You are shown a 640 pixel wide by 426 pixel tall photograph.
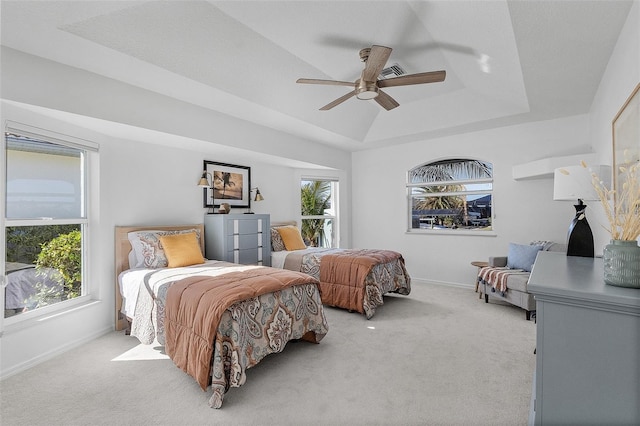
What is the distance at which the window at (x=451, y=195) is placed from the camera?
4914mm

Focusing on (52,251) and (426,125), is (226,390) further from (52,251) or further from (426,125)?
(426,125)

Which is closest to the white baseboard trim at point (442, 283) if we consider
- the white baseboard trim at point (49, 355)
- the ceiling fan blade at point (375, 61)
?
the ceiling fan blade at point (375, 61)

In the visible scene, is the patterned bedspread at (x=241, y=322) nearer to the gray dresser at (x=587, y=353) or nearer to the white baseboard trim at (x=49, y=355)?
the white baseboard trim at (x=49, y=355)

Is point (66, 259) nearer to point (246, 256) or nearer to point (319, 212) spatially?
point (246, 256)

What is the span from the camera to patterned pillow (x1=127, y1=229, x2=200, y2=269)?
10.8ft

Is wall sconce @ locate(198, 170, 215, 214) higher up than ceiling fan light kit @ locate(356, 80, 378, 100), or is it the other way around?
ceiling fan light kit @ locate(356, 80, 378, 100)

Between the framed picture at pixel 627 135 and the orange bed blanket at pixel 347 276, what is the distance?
232cm

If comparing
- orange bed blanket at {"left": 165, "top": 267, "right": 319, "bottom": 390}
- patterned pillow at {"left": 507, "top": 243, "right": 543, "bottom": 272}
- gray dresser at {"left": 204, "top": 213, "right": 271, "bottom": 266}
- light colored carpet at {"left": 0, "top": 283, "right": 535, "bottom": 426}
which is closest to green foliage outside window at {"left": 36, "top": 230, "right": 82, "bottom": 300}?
light colored carpet at {"left": 0, "top": 283, "right": 535, "bottom": 426}

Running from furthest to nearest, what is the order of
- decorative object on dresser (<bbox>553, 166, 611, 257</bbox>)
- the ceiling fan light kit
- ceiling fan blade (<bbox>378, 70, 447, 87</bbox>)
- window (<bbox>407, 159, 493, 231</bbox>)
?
window (<bbox>407, 159, 493, 231</bbox>), the ceiling fan light kit, ceiling fan blade (<bbox>378, 70, 447, 87</bbox>), decorative object on dresser (<bbox>553, 166, 611, 257</bbox>)

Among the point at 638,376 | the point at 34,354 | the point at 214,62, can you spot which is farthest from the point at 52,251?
the point at 638,376

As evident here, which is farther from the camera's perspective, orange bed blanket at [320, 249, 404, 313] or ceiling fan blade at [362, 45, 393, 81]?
orange bed blanket at [320, 249, 404, 313]

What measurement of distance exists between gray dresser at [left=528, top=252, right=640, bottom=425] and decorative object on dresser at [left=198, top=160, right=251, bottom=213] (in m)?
3.87

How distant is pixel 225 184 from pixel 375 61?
3.01 metres

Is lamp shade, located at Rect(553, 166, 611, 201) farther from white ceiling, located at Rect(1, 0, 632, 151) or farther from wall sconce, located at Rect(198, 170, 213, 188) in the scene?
wall sconce, located at Rect(198, 170, 213, 188)
